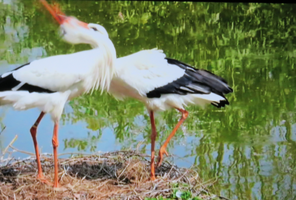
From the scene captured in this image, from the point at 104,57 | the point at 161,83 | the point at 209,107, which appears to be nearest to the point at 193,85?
the point at 161,83

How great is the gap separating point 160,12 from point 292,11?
216 cm

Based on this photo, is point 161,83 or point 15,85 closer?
point 15,85

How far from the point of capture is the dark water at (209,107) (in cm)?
450

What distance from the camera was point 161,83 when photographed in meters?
3.91

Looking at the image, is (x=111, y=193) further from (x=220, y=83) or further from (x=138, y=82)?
(x=220, y=83)

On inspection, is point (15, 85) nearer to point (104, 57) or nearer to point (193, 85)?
point (104, 57)

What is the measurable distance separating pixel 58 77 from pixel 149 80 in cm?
67

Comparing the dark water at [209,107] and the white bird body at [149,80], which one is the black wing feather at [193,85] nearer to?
the white bird body at [149,80]

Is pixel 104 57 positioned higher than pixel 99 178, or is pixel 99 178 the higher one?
pixel 104 57

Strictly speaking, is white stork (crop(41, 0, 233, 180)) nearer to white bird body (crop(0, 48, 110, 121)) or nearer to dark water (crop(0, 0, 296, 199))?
white bird body (crop(0, 48, 110, 121))

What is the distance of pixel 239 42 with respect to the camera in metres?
7.45

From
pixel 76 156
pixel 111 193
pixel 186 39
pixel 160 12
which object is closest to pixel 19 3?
pixel 160 12

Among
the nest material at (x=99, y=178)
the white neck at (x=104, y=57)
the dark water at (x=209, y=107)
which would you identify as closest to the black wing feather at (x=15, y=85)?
the white neck at (x=104, y=57)

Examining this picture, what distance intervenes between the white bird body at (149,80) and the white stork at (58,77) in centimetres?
18
